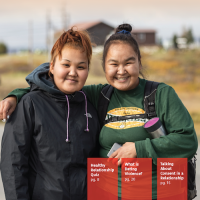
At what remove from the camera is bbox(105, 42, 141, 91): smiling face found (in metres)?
2.27

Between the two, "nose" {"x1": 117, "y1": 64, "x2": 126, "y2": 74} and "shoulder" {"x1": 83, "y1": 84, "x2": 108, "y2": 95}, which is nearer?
"nose" {"x1": 117, "y1": 64, "x2": 126, "y2": 74}

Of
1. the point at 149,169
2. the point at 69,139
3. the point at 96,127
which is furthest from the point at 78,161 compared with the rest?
the point at 149,169

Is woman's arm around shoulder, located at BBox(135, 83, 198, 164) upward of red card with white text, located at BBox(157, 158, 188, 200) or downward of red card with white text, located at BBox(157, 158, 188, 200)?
upward

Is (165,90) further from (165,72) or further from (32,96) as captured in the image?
(165,72)

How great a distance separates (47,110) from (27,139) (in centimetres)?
25

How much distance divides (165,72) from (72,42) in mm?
23883

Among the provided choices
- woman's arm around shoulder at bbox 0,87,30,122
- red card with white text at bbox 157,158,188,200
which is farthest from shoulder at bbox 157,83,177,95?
woman's arm around shoulder at bbox 0,87,30,122

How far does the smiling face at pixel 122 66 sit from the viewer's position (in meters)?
2.27

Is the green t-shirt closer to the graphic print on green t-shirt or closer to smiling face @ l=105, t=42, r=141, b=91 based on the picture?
the graphic print on green t-shirt

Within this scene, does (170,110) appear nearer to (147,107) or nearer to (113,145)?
(147,107)

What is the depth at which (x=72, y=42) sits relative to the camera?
7.13 feet

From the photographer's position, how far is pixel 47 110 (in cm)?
212

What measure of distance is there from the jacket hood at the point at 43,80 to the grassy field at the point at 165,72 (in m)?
11.7

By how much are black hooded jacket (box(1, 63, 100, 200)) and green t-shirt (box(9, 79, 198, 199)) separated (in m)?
0.20
